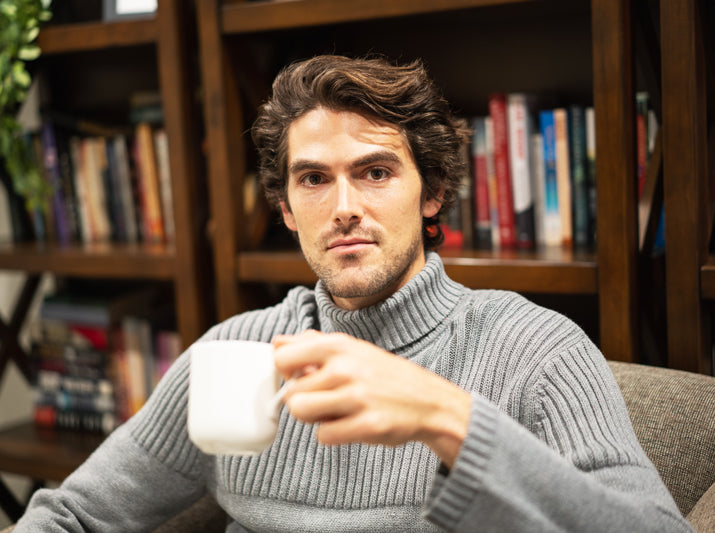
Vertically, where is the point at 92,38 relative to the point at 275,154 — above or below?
above

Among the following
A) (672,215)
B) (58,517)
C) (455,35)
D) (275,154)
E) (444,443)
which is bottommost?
(58,517)

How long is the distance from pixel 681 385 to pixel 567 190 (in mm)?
498

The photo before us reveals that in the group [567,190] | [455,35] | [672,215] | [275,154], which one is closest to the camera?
[672,215]

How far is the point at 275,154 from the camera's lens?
1390mm

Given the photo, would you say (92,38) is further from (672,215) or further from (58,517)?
(672,215)

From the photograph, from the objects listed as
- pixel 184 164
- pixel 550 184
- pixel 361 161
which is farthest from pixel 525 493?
pixel 184 164

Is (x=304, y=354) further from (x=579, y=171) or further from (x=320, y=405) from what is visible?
(x=579, y=171)

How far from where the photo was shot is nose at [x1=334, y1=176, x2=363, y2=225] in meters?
1.13

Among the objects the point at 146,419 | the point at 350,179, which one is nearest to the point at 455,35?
the point at 350,179

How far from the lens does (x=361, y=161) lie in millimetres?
1145

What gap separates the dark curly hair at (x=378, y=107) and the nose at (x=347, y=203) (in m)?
0.12

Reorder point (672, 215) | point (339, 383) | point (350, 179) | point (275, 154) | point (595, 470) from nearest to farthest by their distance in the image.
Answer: point (339, 383)
point (595, 470)
point (350, 179)
point (672, 215)
point (275, 154)

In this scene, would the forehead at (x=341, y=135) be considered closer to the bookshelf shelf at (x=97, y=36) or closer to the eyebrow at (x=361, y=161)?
the eyebrow at (x=361, y=161)

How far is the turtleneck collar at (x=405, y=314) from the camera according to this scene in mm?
1176
